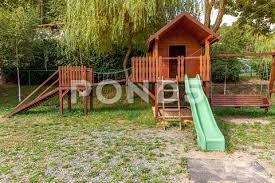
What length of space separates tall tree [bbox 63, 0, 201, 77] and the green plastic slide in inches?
158

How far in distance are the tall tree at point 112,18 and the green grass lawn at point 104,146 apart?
364cm

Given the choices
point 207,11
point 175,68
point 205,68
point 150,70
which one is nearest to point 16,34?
point 150,70

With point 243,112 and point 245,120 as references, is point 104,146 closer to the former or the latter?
point 245,120

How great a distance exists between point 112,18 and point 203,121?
7.04 meters

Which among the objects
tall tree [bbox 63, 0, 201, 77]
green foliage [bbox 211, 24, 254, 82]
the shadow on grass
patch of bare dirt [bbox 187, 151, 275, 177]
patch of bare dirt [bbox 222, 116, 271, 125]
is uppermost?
tall tree [bbox 63, 0, 201, 77]

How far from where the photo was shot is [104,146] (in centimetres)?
809

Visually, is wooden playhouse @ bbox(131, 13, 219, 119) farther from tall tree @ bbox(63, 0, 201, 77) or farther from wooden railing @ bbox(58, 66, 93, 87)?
wooden railing @ bbox(58, 66, 93, 87)

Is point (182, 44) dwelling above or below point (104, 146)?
above

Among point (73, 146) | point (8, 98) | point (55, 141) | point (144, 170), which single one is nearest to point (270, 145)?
point (144, 170)

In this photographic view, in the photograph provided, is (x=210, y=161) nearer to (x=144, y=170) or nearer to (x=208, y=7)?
(x=144, y=170)

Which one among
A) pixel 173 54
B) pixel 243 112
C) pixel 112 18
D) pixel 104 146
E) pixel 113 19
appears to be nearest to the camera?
pixel 104 146

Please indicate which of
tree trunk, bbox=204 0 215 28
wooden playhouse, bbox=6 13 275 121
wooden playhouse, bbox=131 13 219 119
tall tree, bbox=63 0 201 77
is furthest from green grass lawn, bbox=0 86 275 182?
tree trunk, bbox=204 0 215 28

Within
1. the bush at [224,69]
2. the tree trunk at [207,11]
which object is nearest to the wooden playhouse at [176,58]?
the tree trunk at [207,11]

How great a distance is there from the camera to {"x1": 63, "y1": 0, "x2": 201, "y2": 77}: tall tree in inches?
548
